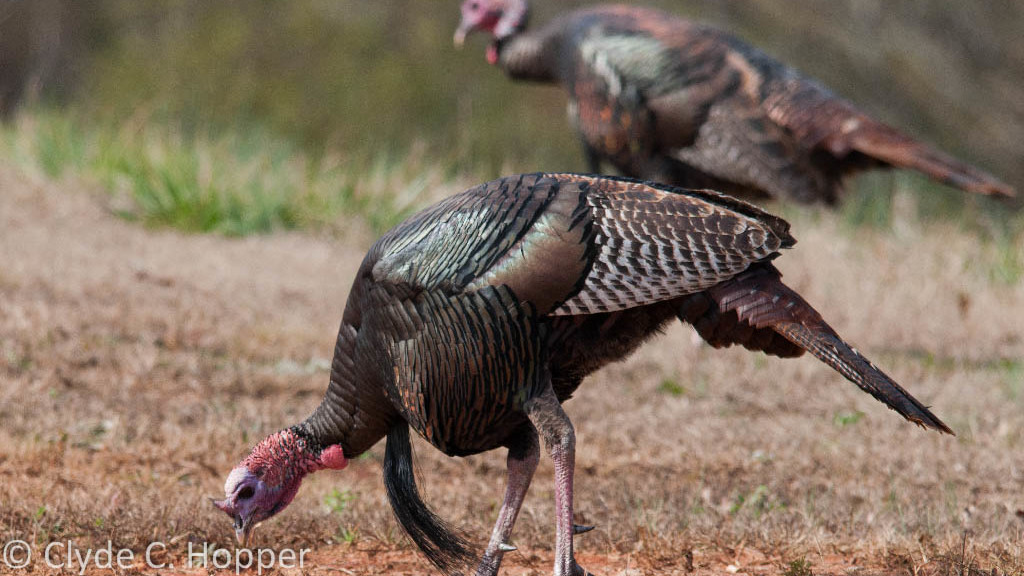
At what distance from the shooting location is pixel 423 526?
3438 mm

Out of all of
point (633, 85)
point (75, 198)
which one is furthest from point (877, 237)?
point (75, 198)

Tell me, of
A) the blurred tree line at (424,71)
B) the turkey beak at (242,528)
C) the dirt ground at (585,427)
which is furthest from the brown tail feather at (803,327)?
the blurred tree line at (424,71)

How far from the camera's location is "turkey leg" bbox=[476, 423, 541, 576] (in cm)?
334

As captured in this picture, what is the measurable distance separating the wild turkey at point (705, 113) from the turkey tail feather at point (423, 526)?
3312 millimetres

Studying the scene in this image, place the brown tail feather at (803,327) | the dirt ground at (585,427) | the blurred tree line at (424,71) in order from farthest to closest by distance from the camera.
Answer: the blurred tree line at (424,71) < the dirt ground at (585,427) < the brown tail feather at (803,327)

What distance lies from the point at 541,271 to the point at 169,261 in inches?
207

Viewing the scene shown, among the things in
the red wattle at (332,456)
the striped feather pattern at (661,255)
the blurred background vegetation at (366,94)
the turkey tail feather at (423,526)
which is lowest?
the blurred background vegetation at (366,94)

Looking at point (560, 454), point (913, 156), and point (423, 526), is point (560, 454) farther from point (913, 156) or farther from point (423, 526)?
point (913, 156)

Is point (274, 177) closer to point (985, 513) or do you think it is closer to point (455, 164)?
point (455, 164)

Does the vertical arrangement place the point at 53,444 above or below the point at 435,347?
below

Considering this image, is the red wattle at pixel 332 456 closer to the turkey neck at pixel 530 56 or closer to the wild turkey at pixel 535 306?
the wild turkey at pixel 535 306

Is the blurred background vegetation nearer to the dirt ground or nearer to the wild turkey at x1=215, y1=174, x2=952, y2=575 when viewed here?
the dirt ground

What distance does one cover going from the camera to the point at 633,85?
625cm

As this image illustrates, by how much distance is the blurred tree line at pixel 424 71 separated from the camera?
11.0m
